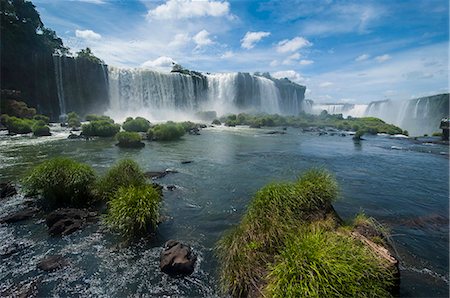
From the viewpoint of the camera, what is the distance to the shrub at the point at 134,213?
8055 millimetres

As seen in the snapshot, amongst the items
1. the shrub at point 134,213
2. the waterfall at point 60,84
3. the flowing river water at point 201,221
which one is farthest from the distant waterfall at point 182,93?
the shrub at point 134,213

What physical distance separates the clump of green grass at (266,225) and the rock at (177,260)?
0.88m

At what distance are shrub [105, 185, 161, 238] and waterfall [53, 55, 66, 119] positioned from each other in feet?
174

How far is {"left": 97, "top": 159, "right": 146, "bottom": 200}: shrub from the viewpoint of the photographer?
10.9 meters

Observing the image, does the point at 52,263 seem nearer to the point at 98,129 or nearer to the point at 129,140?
the point at 129,140

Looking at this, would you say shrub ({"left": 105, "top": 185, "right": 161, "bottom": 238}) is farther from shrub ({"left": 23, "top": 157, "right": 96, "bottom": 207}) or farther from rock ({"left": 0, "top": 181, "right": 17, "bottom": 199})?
rock ({"left": 0, "top": 181, "right": 17, "bottom": 199})

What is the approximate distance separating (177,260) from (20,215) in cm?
693

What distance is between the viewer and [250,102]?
101 m

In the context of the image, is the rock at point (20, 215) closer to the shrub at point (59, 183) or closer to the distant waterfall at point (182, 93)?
the shrub at point (59, 183)

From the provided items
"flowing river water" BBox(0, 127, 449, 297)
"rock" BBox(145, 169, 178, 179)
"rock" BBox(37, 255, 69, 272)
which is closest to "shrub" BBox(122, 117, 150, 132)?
"flowing river water" BBox(0, 127, 449, 297)

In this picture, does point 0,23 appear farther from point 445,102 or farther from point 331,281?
point 445,102

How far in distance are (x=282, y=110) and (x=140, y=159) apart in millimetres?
108909

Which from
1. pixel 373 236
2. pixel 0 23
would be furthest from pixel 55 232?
pixel 0 23

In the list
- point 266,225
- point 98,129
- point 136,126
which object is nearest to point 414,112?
point 136,126
